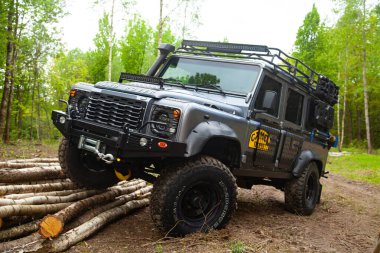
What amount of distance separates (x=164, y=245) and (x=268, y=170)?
2485mm

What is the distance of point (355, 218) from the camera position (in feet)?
23.5

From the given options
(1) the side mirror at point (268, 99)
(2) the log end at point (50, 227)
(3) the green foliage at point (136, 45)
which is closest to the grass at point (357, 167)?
(1) the side mirror at point (268, 99)

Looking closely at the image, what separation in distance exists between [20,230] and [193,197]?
80.2 inches

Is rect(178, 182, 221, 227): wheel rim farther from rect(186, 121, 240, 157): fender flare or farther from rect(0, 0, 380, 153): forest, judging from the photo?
rect(0, 0, 380, 153): forest

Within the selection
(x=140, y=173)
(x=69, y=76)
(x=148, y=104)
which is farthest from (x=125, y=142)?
(x=69, y=76)

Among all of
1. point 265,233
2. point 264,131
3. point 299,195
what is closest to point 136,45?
point 299,195

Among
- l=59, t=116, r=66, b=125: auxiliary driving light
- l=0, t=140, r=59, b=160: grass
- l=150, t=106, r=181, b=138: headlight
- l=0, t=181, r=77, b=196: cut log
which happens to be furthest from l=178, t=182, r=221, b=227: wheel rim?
l=0, t=140, r=59, b=160: grass

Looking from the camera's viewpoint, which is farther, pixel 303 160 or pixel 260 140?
pixel 303 160

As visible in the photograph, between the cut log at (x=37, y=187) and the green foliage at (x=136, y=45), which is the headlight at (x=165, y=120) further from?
the green foliage at (x=136, y=45)

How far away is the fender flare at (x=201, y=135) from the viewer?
13.8 ft

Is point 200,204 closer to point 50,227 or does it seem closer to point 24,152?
point 50,227

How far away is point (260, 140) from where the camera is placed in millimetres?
5570

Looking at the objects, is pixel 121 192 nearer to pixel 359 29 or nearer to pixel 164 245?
pixel 164 245

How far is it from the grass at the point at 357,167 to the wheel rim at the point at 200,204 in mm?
10651
